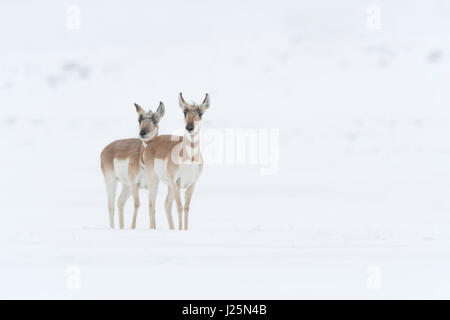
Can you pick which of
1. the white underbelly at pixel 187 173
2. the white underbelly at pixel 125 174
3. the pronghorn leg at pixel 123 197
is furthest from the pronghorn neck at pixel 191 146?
the pronghorn leg at pixel 123 197

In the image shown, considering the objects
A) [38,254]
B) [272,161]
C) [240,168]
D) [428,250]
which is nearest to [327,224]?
[428,250]

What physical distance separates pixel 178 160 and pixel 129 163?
1081 mm

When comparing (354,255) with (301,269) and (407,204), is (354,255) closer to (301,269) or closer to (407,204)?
(301,269)

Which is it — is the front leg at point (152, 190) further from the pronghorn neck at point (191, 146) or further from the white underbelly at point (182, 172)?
the pronghorn neck at point (191, 146)

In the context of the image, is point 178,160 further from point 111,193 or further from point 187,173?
point 111,193

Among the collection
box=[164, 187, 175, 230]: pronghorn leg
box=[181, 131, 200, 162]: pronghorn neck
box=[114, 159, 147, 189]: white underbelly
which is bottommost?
box=[164, 187, 175, 230]: pronghorn leg

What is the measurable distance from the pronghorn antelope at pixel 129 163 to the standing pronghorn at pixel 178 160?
26cm

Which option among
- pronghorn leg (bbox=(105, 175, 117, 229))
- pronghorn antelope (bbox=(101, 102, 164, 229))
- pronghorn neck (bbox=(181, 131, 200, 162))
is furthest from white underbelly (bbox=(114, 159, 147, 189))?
pronghorn neck (bbox=(181, 131, 200, 162))

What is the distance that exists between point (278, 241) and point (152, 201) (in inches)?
77.6

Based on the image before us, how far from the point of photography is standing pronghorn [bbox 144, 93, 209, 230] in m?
11.4

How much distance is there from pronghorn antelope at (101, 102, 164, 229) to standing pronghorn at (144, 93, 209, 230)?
26 cm

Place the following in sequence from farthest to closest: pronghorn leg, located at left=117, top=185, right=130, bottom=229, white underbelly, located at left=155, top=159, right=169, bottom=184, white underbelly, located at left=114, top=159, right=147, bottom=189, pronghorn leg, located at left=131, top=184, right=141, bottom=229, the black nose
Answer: pronghorn leg, located at left=117, top=185, right=130, bottom=229
white underbelly, located at left=114, top=159, right=147, bottom=189
pronghorn leg, located at left=131, top=184, right=141, bottom=229
white underbelly, located at left=155, top=159, right=169, bottom=184
the black nose

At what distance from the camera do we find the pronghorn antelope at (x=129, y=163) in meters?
12.0

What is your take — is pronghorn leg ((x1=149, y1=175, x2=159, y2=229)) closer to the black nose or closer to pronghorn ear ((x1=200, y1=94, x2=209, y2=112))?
the black nose
